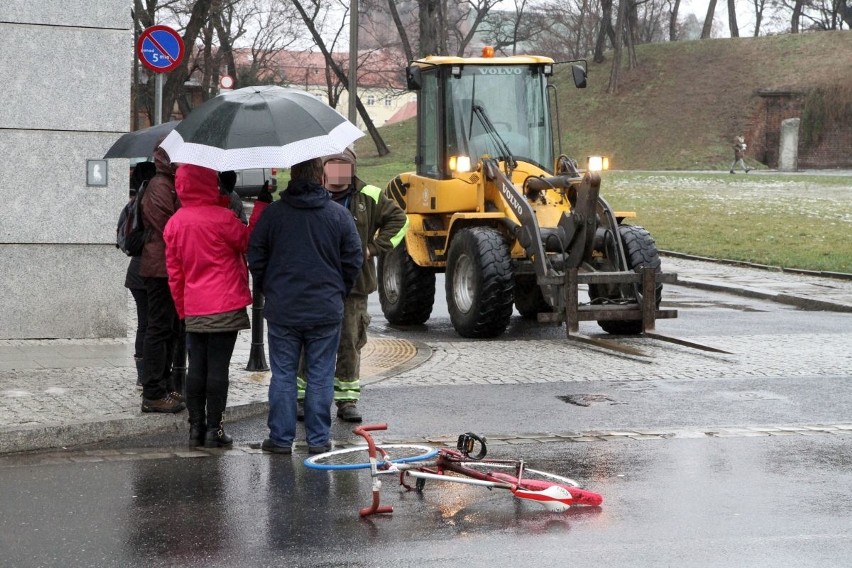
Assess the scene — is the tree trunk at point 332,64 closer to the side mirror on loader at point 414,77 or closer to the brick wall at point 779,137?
the brick wall at point 779,137

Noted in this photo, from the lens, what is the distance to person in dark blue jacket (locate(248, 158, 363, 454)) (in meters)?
7.39

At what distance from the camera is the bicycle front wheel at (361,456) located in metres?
6.83

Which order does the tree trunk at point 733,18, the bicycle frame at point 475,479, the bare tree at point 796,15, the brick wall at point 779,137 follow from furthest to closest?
the bare tree at point 796,15 < the tree trunk at point 733,18 < the brick wall at point 779,137 < the bicycle frame at point 475,479

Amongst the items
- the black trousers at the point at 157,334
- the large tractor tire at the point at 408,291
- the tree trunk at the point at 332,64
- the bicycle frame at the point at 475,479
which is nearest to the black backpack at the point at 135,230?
the black trousers at the point at 157,334

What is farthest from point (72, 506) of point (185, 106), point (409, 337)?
point (185, 106)

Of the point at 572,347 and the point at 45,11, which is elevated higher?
the point at 45,11

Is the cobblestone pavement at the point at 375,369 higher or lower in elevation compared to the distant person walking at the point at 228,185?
lower

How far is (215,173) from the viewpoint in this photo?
7.59 metres

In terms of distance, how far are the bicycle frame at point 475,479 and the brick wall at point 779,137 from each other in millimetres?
56854

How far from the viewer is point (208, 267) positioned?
756cm

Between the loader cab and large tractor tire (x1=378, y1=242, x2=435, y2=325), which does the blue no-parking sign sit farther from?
large tractor tire (x1=378, y1=242, x2=435, y2=325)

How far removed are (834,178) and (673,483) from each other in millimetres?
42123

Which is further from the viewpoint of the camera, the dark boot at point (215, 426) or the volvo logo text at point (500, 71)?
the volvo logo text at point (500, 71)

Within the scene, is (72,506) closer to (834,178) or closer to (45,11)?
(45,11)
